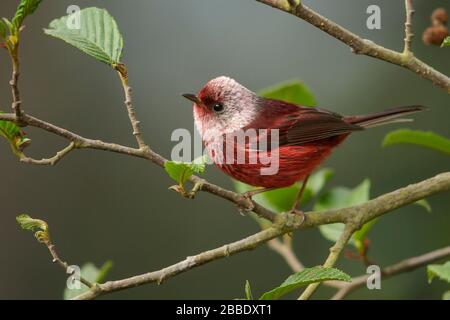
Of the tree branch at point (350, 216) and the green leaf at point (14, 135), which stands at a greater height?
the green leaf at point (14, 135)

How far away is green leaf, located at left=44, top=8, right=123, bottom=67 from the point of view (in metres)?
2.85

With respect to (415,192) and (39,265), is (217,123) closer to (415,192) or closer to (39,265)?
(415,192)

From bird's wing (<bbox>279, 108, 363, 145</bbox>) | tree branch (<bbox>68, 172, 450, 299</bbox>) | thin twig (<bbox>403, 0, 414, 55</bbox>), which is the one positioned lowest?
tree branch (<bbox>68, 172, 450, 299</bbox>)

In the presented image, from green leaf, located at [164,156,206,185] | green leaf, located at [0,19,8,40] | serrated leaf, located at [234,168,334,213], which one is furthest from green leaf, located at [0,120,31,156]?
serrated leaf, located at [234,168,334,213]

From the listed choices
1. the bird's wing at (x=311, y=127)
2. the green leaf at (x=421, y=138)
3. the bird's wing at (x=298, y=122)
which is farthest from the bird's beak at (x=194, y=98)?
the green leaf at (x=421, y=138)

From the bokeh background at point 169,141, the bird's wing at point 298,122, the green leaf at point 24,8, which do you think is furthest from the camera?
the bokeh background at point 169,141

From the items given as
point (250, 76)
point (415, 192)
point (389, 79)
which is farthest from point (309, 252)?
point (415, 192)

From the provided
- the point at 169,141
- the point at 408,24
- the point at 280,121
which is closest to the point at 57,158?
the point at 408,24

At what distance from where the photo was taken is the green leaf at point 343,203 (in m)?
3.83

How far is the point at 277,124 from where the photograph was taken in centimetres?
443

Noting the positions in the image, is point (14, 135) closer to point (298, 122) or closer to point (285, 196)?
point (285, 196)

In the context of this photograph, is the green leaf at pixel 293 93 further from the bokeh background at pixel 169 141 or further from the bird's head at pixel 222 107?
the bokeh background at pixel 169 141

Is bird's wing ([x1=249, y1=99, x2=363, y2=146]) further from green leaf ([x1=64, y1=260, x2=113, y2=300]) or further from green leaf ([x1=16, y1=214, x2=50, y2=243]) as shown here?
green leaf ([x1=16, y1=214, x2=50, y2=243])

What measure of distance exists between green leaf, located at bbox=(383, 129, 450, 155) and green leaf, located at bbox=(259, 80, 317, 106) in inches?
27.0
